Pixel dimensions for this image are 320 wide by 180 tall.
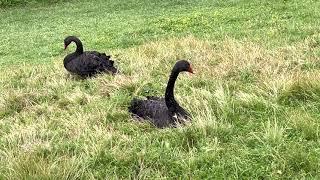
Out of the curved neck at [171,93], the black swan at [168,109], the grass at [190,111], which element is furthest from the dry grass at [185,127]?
the curved neck at [171,93]

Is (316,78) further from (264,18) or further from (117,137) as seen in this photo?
(264,18)

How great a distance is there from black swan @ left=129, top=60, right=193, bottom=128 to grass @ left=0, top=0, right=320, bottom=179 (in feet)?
0.77

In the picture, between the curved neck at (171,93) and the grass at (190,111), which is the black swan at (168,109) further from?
the grass at (190,111)

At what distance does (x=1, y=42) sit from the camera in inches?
1067

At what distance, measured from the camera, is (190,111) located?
8188mm

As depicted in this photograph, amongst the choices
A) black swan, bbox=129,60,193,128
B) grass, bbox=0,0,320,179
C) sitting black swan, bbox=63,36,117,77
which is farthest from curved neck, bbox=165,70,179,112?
sitting black swan, bbox=63,36,117,77

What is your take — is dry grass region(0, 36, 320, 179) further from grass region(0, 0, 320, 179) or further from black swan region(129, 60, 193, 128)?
black swan region(129, 60, 193, 128)

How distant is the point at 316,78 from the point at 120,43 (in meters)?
13.3

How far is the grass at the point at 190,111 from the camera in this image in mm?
6234

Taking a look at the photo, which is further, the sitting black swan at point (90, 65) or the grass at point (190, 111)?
the sitting black swan at point (90, 65)

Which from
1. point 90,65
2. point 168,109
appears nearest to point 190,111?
point 168,109

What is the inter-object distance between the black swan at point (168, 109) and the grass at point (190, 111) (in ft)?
0.77

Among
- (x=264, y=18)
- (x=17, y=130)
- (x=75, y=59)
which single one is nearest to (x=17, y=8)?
(x=264, y=18)

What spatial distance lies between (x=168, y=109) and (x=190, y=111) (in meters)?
0.42
